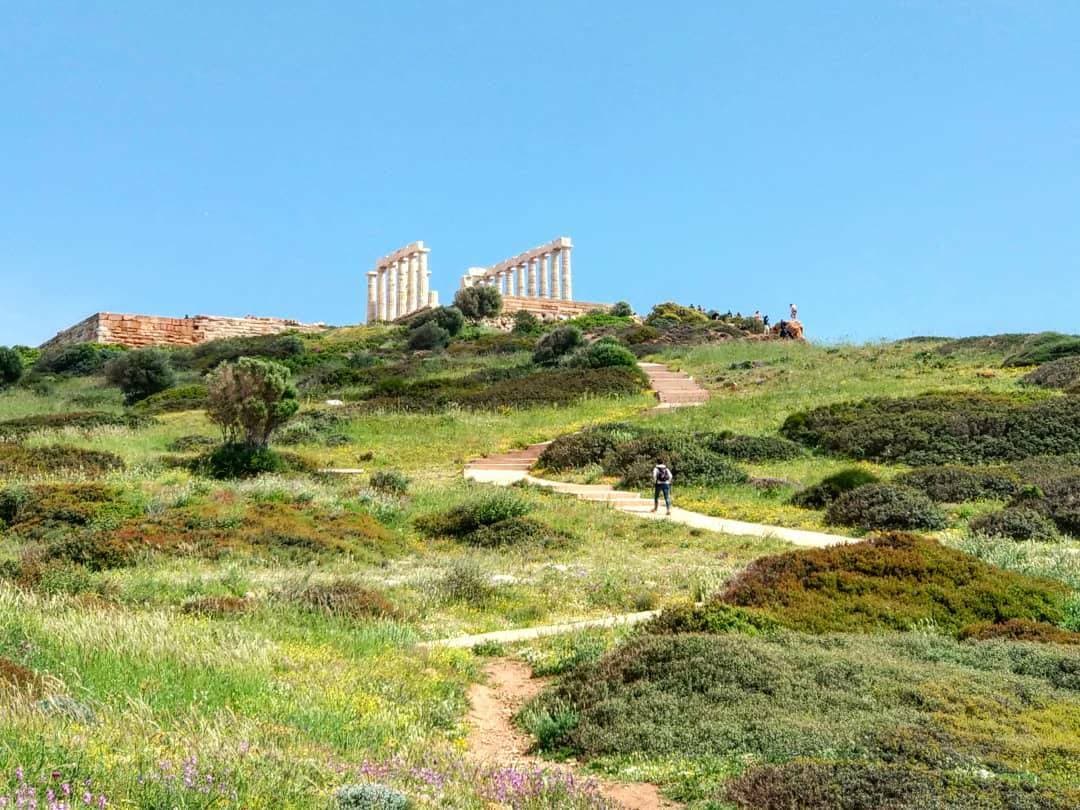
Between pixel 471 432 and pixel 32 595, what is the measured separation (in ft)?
73.4

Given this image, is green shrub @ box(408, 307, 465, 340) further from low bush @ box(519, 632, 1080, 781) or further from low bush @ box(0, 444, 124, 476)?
low bush @ box(519, 632, 1080, 781)

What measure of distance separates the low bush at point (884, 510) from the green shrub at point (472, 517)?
19.1 feet

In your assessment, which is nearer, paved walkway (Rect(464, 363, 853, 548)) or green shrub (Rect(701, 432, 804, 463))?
paved walkway (Rect(464, 363, 853, 548))

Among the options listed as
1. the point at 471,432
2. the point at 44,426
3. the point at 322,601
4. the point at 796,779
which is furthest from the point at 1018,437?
the point at 44,426

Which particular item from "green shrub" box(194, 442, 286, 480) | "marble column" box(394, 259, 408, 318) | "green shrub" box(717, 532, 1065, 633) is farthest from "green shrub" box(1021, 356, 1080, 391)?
"marble column" box(394, 259, 408, 318)

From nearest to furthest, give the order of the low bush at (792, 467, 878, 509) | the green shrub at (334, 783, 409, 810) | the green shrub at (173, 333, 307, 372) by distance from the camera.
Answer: the green shrub at (334, 783, 409, 810) < the low bush at (792, 467, 878, 509) < the green shrub at (173, 333, 307, 372)

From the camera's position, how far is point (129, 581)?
37.6 feet

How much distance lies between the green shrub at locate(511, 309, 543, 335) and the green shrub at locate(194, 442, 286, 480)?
130 feet

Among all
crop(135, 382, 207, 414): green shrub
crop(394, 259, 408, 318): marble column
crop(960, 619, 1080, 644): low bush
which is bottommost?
crop(960, 619, 1080, 644): low bush

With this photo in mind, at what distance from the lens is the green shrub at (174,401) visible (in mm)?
37269

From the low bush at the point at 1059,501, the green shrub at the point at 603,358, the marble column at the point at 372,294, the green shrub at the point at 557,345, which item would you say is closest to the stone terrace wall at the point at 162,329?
the marble column at the point at 372,294

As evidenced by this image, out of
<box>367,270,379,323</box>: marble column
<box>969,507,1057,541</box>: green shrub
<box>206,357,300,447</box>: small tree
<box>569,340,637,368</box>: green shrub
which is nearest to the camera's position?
<box>969,507,1057,541</box>: green shrub

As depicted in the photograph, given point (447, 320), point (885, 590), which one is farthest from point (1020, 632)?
point (447, 320)

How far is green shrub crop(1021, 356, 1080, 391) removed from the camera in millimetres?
29734
